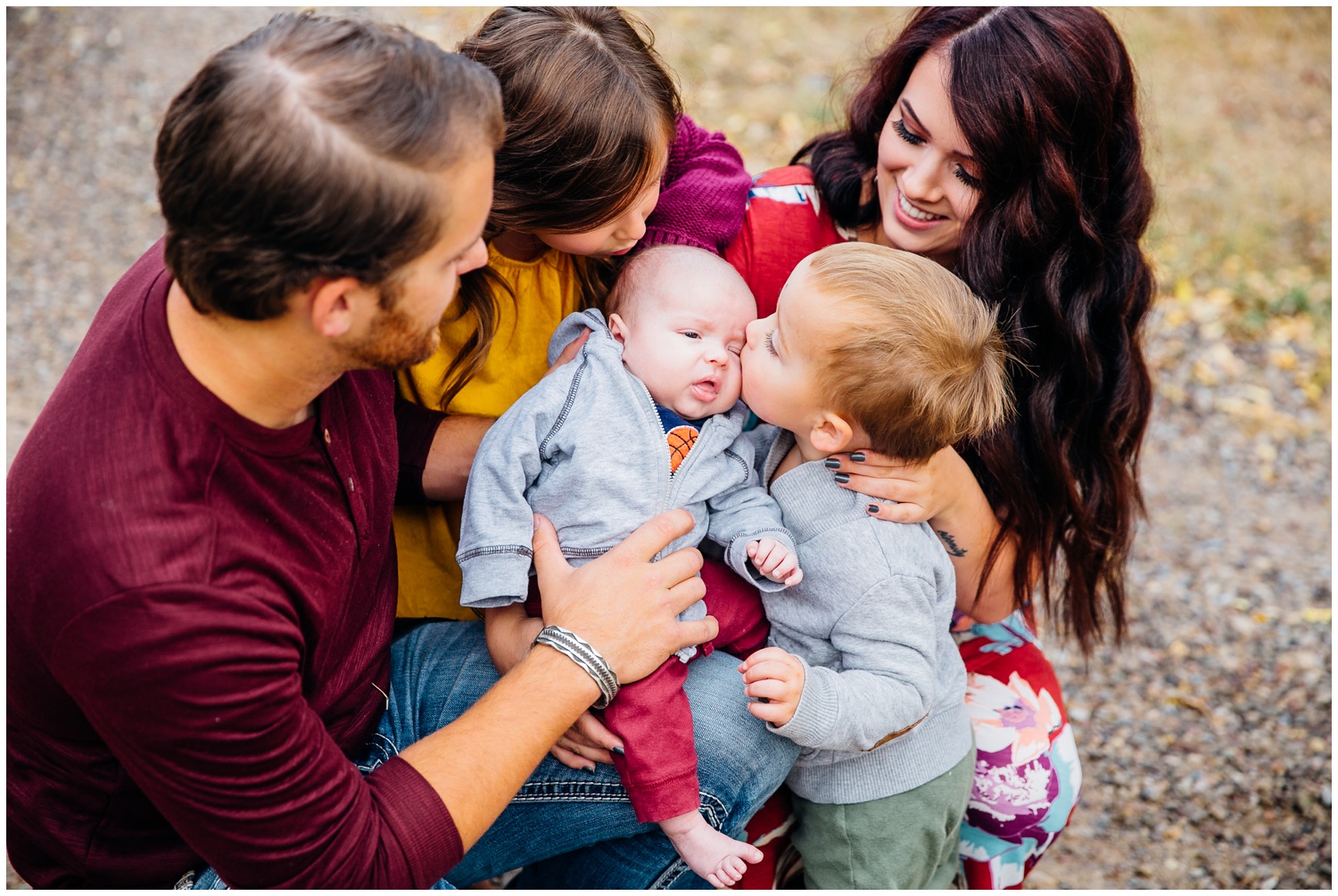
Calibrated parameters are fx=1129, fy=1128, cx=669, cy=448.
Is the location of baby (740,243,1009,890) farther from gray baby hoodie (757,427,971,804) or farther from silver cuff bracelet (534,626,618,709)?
silver cuff bracelet (534,626,618,709)

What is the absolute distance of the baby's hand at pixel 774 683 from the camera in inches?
87.8

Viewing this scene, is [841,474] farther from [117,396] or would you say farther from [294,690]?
[117,396]

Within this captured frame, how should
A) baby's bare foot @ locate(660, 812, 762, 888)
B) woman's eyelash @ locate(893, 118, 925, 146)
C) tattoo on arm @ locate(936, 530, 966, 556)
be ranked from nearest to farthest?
baby's bare foot @ locate(660, 812, 762, 888) → tattoo on arm @ locate(936, 530, 966, 556) → woman's eyelash @ locate(893, 118, 925, 146)

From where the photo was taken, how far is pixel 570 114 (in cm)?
230

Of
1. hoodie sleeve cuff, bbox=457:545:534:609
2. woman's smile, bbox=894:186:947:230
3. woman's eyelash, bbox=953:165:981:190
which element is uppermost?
woman's eyelash, bbox=953:165:981:190

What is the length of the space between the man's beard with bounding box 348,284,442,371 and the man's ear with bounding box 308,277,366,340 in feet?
0.16

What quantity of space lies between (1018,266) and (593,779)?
1.58 m

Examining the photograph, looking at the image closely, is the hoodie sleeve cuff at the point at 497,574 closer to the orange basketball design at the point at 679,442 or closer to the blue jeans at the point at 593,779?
the blue jeans at the point at 593,779

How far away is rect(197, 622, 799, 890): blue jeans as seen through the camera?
2.38m

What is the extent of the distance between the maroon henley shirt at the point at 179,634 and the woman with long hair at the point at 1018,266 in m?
1.30

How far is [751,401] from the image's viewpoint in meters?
2.50

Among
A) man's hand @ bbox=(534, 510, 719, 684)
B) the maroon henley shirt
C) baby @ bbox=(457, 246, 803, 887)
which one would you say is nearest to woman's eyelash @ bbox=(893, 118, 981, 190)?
baby @ bbox=(457, 246, 803, 887)

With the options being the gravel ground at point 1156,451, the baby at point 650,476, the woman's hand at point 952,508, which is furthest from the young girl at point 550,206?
the gravel ground at point 1156,451

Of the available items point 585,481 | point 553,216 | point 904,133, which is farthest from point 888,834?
point 904,133
